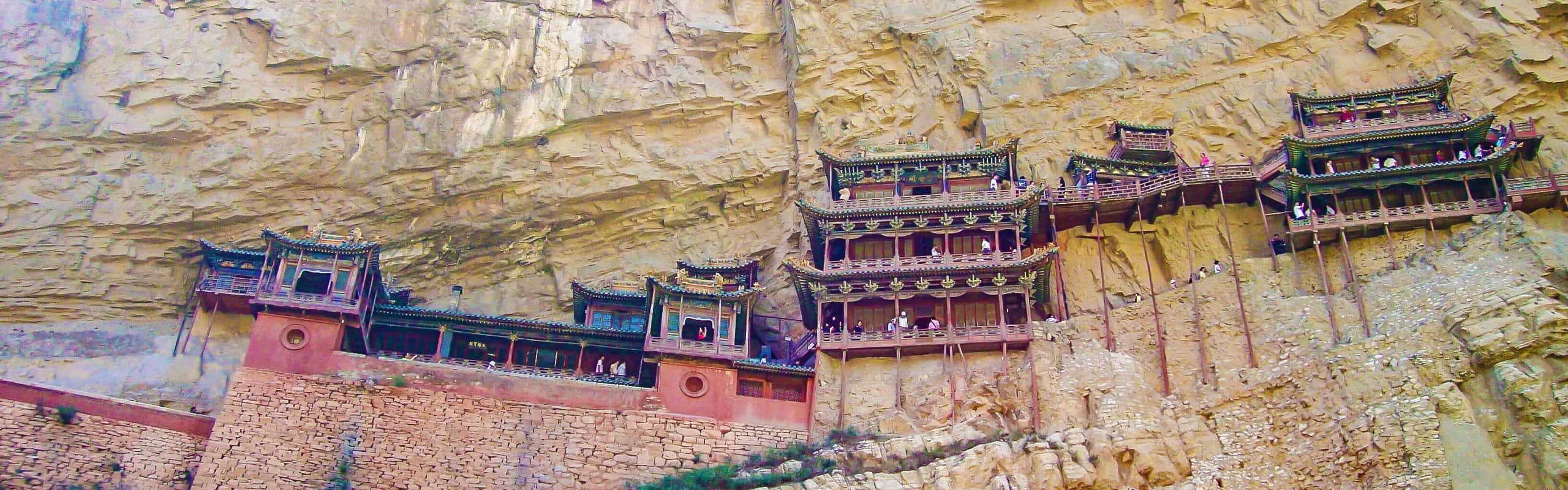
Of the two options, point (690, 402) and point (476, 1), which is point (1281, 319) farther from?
point (476, 1)

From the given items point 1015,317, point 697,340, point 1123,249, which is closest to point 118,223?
point 697,340

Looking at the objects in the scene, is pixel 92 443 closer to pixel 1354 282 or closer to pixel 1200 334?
pixel 1200 334

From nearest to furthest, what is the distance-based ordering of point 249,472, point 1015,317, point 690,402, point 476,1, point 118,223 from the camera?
point 249,472 → point 690,402 → point 1015,317 → point 118,223 → point 476,1

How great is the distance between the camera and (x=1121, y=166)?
36.4 metres

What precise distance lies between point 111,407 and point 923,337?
62.5 feet

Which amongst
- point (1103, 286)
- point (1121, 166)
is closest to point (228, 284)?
point (1103, 286)

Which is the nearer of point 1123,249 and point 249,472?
point 249,472

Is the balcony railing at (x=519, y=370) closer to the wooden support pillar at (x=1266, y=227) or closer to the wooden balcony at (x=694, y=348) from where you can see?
the wooden balcony at (x=694, y=348)

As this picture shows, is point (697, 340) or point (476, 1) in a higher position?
point (476, 1)

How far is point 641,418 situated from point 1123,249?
13.7 meters

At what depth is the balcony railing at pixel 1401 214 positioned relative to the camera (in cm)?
3125

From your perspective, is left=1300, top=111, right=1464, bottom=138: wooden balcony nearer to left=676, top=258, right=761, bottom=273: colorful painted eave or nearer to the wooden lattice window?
left=676, top=258, right=761, bottom=273: colorful painted eave

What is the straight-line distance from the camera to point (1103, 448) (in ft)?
89.0

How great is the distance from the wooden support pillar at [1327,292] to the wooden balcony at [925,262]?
7125 millimetres
